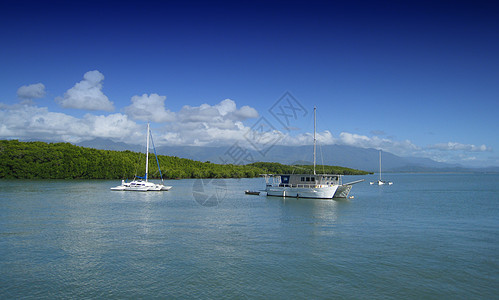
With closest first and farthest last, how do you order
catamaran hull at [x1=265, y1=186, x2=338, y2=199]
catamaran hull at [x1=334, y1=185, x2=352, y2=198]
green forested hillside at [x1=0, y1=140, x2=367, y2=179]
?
catamaran hull at [x1=265, y1=186, x2=338, y2=199]
catamaran hull at [x1=334, y1=185, x2=352, y2=198]
green forested hillside at [x1=0, y1=140, x2=367, y2=179]

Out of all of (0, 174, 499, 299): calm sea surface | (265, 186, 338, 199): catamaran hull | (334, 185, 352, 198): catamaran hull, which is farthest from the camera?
(334, 185, 352, 198): catamaran hull

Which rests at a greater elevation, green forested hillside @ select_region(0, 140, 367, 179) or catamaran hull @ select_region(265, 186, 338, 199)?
green forested hillside @ select_region(0, 140, 367, 179)

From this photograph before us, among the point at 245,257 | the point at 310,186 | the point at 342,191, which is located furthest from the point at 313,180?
the point at 245,257

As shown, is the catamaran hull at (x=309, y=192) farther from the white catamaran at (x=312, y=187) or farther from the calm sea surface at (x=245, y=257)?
the calm sea surface at (x=245, y=257)

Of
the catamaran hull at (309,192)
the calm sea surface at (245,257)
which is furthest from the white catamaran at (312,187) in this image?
the calm sea surface at (245,257)

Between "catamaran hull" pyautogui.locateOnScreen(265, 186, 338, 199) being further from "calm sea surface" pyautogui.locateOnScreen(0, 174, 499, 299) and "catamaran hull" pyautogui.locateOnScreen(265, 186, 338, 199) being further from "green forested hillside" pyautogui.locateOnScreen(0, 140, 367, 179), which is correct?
"green forested hillside" pyautogui.locateOnScreen(0, 140, 367, 179)

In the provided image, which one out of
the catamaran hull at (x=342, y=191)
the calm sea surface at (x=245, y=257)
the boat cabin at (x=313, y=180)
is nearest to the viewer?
the calm sea surface at (x=245, y=257)

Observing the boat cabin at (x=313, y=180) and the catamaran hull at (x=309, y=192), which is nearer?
the catamaran hull at (x=309, y=192)

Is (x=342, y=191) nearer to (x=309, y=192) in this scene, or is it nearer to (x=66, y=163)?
(x=309, y=192)

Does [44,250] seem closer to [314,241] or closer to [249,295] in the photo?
[249,295]

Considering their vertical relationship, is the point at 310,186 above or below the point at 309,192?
above

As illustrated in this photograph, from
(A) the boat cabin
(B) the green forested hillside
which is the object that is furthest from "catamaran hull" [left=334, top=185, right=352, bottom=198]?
(B) the green forested hillside

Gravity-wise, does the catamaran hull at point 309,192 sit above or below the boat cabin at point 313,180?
below

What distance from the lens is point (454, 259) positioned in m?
18.9
